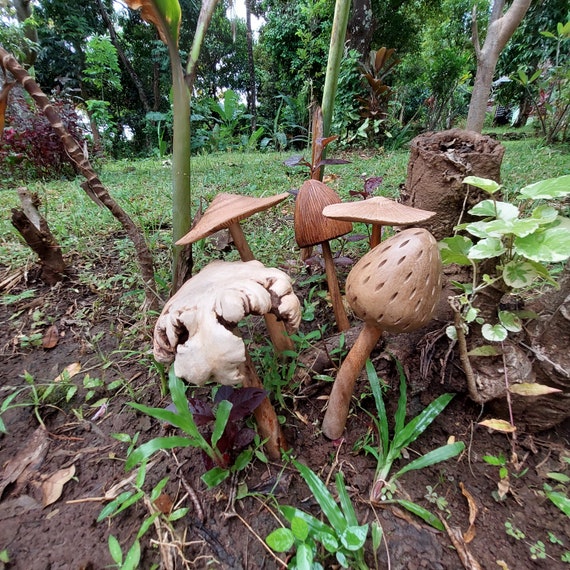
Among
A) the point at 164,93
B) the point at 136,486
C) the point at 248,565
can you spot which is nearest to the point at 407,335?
the point at 248,565

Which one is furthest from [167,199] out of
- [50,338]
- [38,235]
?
[50,338]

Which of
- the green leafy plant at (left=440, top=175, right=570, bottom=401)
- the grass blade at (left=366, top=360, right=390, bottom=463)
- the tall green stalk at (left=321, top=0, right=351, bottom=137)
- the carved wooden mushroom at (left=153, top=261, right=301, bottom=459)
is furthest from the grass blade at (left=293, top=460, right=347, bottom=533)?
the tall green stalk at (left=321, top=0, right=351, bottom=137)

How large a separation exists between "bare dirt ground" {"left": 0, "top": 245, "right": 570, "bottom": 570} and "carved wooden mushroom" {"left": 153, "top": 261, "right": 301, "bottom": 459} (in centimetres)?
38

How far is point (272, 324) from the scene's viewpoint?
1.28 meters

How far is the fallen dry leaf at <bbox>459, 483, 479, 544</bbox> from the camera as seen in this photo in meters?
0.88

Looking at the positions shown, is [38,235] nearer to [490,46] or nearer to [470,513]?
[470,513]

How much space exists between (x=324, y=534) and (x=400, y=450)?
370 millimetres

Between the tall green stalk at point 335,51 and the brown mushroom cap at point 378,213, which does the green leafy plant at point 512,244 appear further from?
the tall green stalk at point 335,51

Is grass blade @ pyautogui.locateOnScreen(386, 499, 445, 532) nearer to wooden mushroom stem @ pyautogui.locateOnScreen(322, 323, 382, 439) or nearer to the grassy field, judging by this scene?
wooden mushroom stem @ pyautogui.locateOnScreen(322, 323, 382, 439)

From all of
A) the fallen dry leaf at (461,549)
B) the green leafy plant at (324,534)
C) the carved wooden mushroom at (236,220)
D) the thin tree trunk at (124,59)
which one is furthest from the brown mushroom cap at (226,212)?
the thin tree trunk at (124,59)

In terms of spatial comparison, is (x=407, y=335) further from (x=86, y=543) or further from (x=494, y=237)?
(x=86, y=543)

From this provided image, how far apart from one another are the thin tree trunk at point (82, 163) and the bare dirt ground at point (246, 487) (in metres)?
0.37

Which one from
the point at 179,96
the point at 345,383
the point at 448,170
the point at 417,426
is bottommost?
the point at 417,426

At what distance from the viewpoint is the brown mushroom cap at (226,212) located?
1.02 meters
